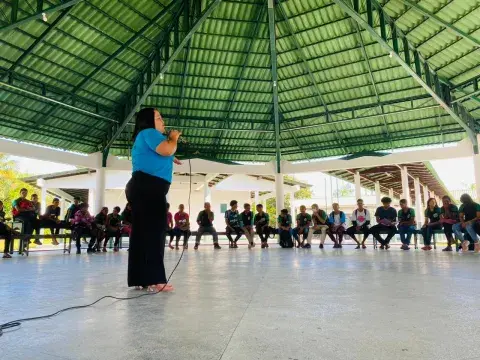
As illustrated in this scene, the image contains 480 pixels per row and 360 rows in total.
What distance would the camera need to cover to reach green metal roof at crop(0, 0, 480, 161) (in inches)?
390

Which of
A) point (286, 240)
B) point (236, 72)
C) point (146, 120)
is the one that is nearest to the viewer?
point (146, 120)

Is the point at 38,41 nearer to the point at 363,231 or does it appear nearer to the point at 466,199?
the point at 363,231

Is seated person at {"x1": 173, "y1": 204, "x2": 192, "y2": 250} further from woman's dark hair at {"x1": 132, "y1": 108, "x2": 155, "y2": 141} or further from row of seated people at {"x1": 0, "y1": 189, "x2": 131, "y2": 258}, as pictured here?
woman's dark hair at {"x1": 132, "y1": 108, "x2": 155, "y2": 141}

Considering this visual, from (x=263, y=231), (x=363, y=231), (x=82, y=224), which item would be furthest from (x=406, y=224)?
(x=82, y=224)

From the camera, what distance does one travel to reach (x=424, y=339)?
4.57 ft

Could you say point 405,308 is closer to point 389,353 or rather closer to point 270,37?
point 389,353

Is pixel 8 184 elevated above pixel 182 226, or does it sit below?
above

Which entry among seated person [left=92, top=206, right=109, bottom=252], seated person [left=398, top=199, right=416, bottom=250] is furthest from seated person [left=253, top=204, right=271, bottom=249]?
seated person [left=92, top=206, right=109, bottom=252]

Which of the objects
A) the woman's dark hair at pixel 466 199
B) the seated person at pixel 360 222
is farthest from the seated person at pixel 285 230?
the woman's dark hair at pixel 466 199

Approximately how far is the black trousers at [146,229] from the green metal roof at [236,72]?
6.57 meters

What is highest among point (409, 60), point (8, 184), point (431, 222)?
point (409, 60)

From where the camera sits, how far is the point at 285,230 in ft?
37.7

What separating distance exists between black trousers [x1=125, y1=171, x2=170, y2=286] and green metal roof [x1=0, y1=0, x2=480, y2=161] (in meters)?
6.57

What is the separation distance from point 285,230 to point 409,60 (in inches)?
241
